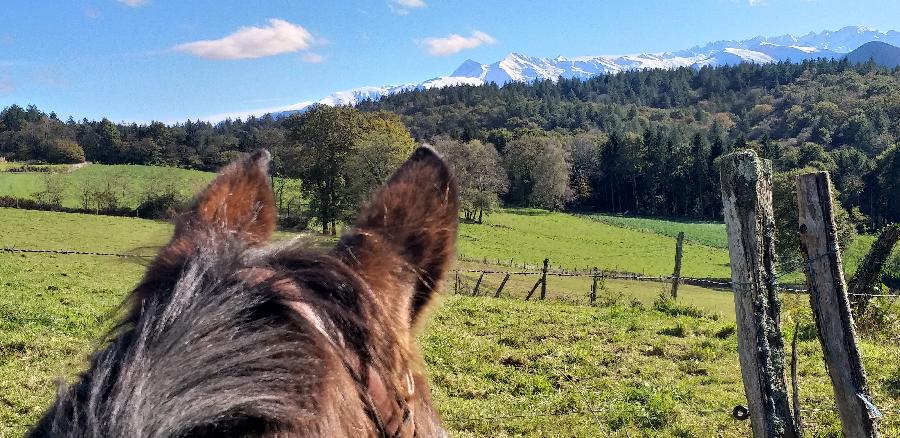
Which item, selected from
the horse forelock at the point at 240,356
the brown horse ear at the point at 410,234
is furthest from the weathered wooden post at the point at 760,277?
the horse forelock at the point at 240,356

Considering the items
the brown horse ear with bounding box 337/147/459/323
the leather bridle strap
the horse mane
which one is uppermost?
the brown horse ear with bounding box 337/147/459/323

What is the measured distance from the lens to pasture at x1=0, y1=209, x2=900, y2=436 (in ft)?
21.0

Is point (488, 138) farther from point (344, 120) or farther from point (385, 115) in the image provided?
point (344, 120)

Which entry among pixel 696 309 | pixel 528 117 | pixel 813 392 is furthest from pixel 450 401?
pixel 528 117

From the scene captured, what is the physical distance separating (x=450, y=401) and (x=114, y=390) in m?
6.88

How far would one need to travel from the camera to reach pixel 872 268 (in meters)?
9.53

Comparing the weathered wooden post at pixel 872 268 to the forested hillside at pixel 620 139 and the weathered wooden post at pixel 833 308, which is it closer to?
the weathered wooden post at pixel 833 308

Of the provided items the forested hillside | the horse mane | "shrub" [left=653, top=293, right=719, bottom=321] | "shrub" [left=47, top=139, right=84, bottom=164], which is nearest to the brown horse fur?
the horse mane

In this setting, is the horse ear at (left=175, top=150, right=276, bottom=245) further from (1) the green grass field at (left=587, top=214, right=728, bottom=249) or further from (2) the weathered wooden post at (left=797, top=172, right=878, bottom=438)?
(1) the green grass field at (left=587, top=214, right=728, bottom=249)

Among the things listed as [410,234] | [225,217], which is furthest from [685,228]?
[225,217]

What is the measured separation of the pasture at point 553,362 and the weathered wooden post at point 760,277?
5.82ft

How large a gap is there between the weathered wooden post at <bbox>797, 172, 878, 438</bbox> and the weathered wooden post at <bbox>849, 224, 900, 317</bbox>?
23.3 ft

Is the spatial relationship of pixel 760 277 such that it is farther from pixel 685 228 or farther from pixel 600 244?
pixel 685 228

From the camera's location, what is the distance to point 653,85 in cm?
19262
